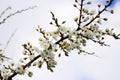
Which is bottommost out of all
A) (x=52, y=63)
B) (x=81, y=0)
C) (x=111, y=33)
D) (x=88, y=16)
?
(x=52, y=63)

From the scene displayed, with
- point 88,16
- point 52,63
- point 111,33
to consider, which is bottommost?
point 52,63

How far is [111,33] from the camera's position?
4.74 metres

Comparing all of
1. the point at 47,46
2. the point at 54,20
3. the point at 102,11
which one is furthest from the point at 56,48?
the point at 102,11

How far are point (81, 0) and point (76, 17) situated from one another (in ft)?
1.14

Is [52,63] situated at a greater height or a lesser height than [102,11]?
lesser

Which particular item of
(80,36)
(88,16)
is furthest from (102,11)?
(80,36)

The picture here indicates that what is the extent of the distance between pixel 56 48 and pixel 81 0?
3.57 ft

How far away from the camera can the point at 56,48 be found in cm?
449

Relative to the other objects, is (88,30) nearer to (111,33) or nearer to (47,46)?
(111,33)

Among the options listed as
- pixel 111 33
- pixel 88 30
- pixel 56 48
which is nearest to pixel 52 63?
pixel 56 48

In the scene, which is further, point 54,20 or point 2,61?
point 2,61

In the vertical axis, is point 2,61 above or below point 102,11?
below

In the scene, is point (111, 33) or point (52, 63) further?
point (111, 33)

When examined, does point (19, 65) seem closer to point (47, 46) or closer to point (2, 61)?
point (2, 61)
